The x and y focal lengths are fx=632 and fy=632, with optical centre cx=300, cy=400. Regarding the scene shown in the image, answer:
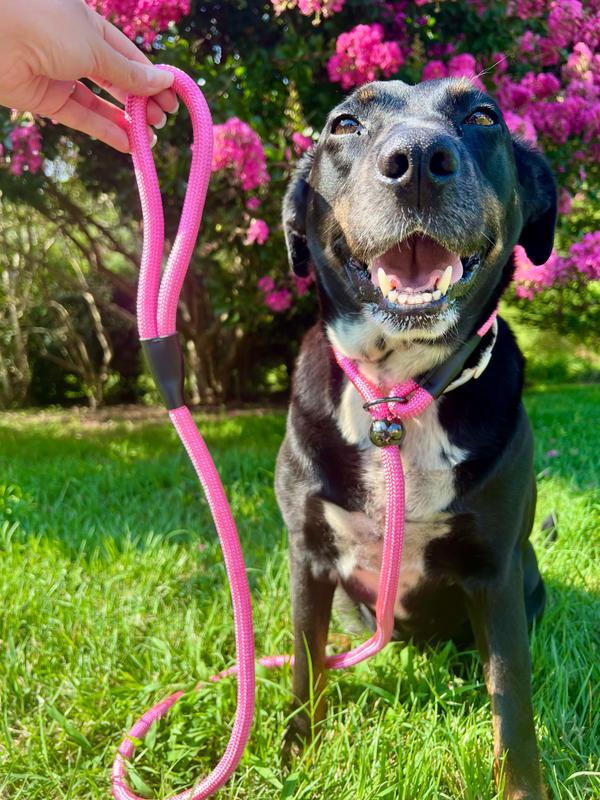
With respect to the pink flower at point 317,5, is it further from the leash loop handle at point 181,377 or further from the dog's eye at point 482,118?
the leash loop handle at point 181,377

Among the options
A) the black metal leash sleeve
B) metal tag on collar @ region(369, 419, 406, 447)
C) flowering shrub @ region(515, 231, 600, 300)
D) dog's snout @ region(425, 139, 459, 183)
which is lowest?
metal tag on collar @ region(369, 419, 406, 447)

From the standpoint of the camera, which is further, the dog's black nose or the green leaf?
the green leaf

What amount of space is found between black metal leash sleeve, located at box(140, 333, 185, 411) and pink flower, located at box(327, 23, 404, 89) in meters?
2.48

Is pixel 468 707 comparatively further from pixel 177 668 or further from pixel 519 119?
pixel 519 119

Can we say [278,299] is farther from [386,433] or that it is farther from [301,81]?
[386,433]

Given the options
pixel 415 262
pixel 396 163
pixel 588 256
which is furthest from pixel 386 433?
pixel 588 256

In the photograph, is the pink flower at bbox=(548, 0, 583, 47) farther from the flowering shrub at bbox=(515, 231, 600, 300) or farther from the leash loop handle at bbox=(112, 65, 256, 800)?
the leash loop handle at bbox=(112, 65, 256, 800)

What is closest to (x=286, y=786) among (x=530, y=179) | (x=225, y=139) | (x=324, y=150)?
(x=324, y=150)

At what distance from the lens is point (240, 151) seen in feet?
9.62

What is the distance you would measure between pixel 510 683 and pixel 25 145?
11.6 feet

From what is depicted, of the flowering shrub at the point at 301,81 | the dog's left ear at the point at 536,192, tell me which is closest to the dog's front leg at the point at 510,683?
the dog's left ear at the point at 536,192

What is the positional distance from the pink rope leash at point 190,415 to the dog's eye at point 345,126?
1.46ft

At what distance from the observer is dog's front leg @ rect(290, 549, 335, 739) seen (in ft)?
5.14

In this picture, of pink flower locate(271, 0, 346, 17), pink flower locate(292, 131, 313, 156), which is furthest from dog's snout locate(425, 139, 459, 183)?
pink flower locate(292, 131, 313, 156)
